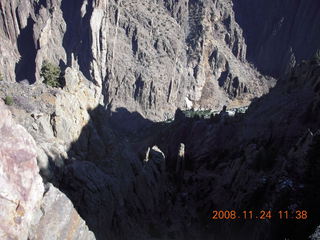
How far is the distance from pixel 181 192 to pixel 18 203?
41.2 metres

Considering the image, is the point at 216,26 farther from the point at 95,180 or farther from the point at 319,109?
the point at 95,180

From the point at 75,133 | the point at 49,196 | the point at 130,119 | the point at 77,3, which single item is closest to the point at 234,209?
the point at 75,133

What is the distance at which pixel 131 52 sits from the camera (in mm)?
174125

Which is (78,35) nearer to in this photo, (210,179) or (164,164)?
(164,164)

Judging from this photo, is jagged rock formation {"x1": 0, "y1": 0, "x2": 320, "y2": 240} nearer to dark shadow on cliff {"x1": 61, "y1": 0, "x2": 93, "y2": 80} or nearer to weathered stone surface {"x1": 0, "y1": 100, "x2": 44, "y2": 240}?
weathered stone surface {"x1": 0, "y1": 100, "x2": 44, "y2": 240}

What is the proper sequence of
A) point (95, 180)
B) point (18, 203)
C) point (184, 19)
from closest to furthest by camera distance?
point (18, 203) < point (95, 180) < point (184, 19)

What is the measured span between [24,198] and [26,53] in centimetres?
15528

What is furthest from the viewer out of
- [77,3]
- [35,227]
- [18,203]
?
[77,3]

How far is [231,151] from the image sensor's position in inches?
2751

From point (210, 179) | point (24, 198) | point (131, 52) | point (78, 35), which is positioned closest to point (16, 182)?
point (24, 198)

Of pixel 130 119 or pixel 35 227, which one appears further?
pixel 130 119

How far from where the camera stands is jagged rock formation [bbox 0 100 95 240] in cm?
2389

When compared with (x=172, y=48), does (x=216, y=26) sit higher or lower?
higher

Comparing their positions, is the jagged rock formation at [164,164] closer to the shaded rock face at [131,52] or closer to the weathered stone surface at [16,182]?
the weathered stone surface at [16,182]
